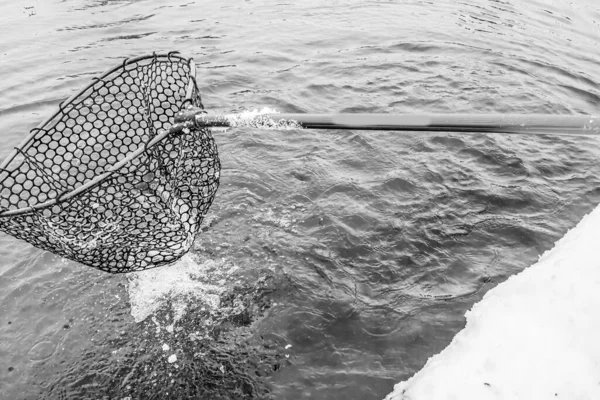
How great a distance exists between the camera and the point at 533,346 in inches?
112

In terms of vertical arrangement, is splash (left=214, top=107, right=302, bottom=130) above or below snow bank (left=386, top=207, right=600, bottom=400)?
above

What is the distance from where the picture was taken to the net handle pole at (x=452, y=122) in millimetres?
2742

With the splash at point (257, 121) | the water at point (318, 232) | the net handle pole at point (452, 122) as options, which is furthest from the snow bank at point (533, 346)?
the splash at point (257, 121)

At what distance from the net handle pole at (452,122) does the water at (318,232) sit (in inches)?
71.5

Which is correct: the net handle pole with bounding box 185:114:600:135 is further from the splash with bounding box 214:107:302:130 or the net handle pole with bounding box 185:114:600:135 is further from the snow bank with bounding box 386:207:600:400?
the snow bank with bounding box 386:207:600:400

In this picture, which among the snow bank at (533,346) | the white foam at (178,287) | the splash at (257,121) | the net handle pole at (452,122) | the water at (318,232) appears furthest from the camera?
the white foam at (178,287)

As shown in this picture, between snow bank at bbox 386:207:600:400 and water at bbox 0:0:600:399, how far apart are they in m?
0.76

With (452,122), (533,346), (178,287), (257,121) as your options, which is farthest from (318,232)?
(533,346)

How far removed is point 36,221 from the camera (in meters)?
3.20

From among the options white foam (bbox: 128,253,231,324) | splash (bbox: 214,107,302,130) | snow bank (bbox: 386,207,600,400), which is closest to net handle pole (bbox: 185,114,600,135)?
splash (bbox: 214,107,302,130)

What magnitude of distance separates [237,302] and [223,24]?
8437mm

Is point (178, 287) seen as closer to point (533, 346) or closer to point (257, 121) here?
point (257, 121)

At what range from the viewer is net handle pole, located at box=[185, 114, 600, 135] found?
9.00 ft

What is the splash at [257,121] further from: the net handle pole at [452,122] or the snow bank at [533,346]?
the snow bank at [533,346]
